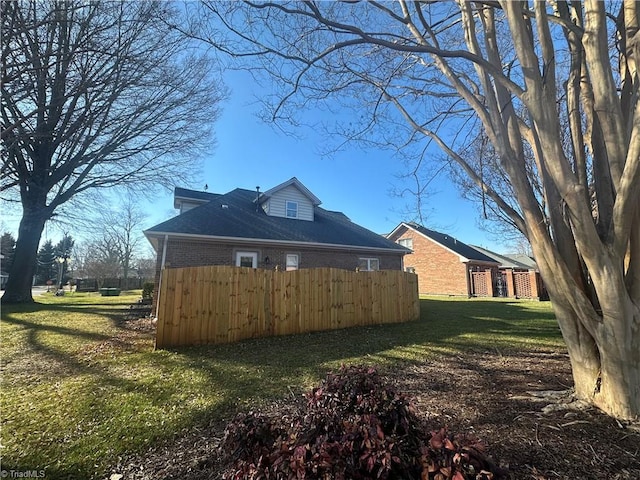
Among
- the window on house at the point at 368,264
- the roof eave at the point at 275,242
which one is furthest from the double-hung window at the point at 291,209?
the window on house at the point at 368,264

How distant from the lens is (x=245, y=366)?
5.39m

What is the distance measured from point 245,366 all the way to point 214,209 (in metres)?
9.44

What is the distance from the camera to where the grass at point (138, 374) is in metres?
2.95

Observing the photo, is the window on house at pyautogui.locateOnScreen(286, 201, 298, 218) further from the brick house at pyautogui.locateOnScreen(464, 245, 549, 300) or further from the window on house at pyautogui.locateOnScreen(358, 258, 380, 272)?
the brick house at pyautogui.locateOnScreen(464, 245, 549, 300)

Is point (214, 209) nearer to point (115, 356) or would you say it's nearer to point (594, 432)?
point (115, 356)

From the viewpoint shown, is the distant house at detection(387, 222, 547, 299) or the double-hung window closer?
the double-hung window

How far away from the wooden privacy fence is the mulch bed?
3.67 m

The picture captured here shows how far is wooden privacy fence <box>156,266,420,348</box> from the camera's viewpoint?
6.62 metres

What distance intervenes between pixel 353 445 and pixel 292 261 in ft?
38.5

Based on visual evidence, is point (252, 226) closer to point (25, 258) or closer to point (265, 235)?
point (265, 235)

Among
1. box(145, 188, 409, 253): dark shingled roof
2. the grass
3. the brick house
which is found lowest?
the grass

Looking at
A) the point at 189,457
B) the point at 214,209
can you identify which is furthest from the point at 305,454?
the point at 214,209

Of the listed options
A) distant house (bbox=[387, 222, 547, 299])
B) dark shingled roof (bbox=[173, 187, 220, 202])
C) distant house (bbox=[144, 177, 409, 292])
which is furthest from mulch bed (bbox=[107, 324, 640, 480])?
distant house (bbox=[387, 222, 547, 299])

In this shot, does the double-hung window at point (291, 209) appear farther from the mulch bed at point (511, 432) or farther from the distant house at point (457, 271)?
the mulch bed at point (511, 432)
